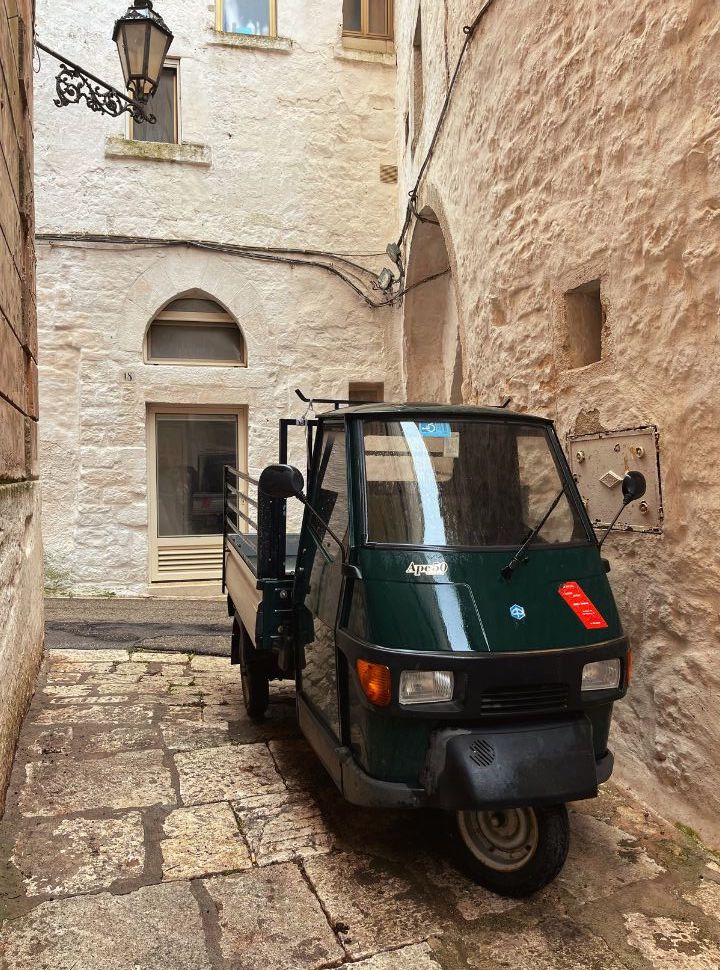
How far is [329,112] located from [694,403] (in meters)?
7.78

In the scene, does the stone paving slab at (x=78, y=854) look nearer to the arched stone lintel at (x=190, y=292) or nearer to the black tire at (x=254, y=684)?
the black tire at (x=254, y=684)

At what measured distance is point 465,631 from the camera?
2707 mm

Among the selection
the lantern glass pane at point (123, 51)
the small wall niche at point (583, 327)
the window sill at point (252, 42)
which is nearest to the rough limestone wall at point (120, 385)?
the window sill at point (252, 42)

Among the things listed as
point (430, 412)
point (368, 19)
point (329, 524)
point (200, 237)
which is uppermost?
point (368, 19)

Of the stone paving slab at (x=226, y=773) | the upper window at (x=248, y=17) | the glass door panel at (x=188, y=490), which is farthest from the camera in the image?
the upper window at (x=248, y=17)

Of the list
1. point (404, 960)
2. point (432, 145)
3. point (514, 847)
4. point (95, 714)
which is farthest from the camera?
point (432, 145)

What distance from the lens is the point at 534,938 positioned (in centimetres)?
255

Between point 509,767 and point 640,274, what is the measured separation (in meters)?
2.34

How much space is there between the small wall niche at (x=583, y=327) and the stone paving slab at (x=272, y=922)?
9.83ft

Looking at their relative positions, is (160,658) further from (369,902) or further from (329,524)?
(369,902)

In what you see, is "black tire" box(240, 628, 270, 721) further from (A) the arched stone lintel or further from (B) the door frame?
(A) the arched stone lintel

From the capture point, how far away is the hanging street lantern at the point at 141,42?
541 cm

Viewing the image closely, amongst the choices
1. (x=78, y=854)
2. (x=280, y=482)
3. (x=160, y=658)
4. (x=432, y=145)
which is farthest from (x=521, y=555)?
(x=432, y=145)

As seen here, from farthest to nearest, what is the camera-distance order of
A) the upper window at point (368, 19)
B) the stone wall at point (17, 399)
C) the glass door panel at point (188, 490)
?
the upper window at point (368, 19), the glass door panel at point (188, 490), the stone wall at point (17, 399)
